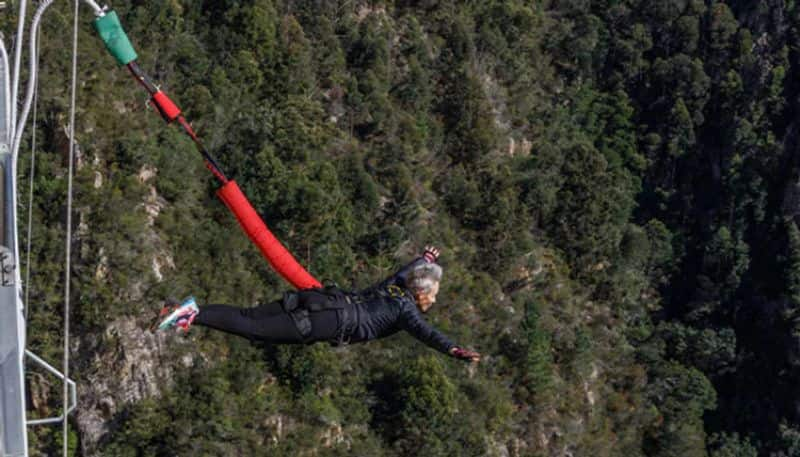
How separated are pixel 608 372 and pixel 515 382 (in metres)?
7.91

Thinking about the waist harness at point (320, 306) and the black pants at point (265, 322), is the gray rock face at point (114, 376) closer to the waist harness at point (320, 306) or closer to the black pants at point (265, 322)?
the waist harness at point (320, 306)

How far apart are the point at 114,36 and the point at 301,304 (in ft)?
9.13

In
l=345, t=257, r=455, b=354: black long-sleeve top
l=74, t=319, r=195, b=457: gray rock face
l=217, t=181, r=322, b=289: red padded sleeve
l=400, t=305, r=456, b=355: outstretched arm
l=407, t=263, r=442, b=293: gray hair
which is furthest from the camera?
l=74, t=319, r=195, b=457: gray rock face

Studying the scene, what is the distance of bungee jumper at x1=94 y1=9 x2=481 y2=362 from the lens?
8.82 m

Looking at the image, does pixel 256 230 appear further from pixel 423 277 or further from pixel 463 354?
pixel 463 354

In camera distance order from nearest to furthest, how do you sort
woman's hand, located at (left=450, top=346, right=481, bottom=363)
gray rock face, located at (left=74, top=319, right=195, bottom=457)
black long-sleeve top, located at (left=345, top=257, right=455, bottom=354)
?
woman's hand, located at (left=450, top=346, right=481, bottom=363) < black long-sleeve top, located at (left=345, top=257, right=455, bottom=354) < gray rock face, located at (left=74, top=319, right=195, bottom=457)

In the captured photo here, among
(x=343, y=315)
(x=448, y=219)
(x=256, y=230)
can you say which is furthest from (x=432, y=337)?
(x=448, y=219)

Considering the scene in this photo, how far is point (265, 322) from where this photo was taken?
29.7 ft

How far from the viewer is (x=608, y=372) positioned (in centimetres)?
5028

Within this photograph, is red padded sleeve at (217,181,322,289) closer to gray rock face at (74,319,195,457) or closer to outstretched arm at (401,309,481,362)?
outstretched arm at (401,309,481,362)

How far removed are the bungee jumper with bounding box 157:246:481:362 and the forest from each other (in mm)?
23301

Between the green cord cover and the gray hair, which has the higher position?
the green cord cover

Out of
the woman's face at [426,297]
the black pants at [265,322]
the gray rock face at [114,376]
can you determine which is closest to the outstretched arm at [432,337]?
the woman's face at [426,297]

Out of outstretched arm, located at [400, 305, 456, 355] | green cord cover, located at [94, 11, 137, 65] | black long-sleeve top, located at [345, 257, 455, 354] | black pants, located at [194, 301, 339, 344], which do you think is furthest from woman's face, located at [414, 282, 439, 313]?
green cord cover, located at [94, 11, 137, 65]
